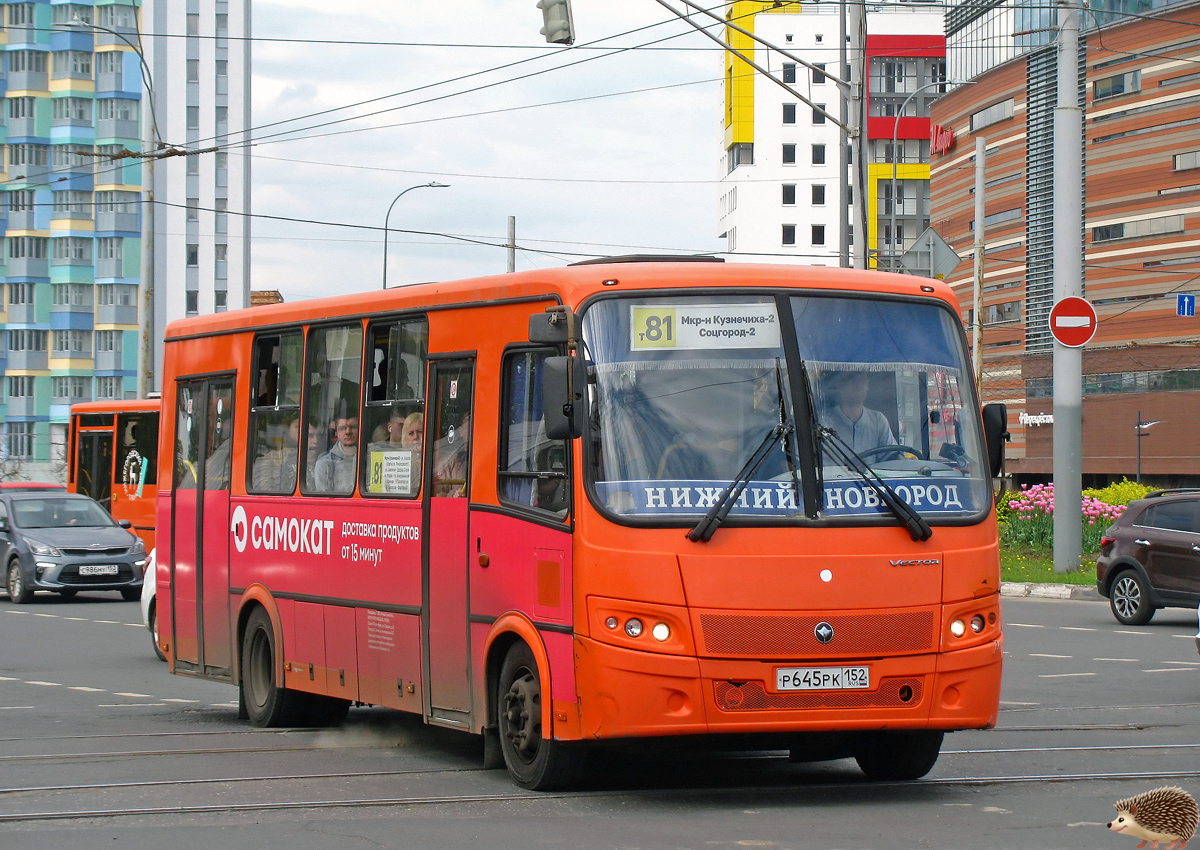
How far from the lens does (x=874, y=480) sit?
8547 millimetres

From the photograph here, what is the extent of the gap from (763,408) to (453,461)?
2.04 meters

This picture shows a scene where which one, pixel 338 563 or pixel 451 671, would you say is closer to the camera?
pixel 451 671

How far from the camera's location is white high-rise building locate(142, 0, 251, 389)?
4067 inches

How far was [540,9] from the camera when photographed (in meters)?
18.3

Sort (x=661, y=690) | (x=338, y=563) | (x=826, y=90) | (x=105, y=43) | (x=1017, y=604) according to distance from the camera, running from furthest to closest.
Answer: (x=826, y=90), (x=105, y=43), (x=1017, y=604), (x=338, y=563), (x=661, y=690)

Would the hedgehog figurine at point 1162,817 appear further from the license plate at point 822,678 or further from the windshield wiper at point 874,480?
the windshield wiper at point 874,480

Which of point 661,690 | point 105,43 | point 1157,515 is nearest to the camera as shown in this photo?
point 661,690

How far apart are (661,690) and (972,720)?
5.35 feet

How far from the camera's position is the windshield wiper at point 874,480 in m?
8.48

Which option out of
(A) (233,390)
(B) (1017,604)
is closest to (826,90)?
(B) (1017,604)

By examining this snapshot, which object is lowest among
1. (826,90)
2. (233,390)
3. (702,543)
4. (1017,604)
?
(1017,604)

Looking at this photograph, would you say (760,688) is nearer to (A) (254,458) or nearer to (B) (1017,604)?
(A) (254,458)

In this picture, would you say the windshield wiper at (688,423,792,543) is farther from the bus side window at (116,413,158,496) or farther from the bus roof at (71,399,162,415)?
the bus side window at (116,413,158,496)

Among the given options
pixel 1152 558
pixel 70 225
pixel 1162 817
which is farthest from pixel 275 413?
pixel 70 225
